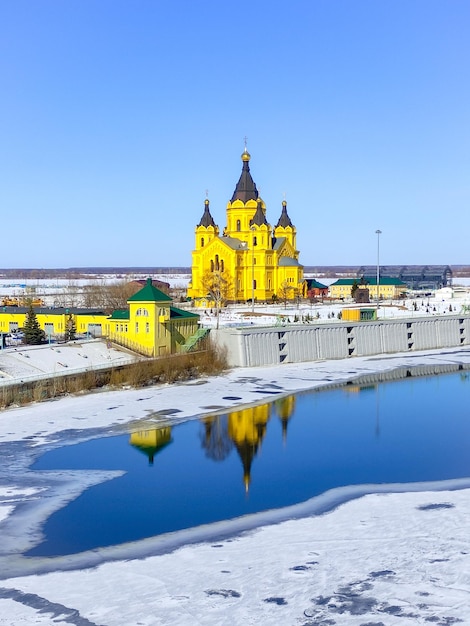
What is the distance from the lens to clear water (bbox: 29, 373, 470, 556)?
1489 cm

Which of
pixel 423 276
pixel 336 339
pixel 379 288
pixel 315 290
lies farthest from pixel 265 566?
pixel 423 276

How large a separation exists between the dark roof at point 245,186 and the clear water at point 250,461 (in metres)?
40.5

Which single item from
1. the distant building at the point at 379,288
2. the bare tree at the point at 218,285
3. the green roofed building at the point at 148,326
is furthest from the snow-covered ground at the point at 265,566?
the distant building at the point at 379,288

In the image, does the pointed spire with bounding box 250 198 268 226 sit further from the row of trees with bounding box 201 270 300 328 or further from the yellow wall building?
the yellow wall building

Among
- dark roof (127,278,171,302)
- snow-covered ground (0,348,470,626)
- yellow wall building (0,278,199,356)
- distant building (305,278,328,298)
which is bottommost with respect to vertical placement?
snow-covered ground (0,348,470,626)

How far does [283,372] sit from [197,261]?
32898 millimetres

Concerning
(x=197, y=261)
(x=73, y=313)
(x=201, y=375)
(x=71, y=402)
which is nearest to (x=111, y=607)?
(x=71, y=402)

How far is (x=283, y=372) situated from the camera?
33938mm

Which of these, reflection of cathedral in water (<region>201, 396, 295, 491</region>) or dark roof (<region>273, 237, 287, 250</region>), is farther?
dark roof (<region>273, 237, 287, 250</region>)

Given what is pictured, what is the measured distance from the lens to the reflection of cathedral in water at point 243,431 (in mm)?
19984

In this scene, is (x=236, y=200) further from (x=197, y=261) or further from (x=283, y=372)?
(x=283, y=372)

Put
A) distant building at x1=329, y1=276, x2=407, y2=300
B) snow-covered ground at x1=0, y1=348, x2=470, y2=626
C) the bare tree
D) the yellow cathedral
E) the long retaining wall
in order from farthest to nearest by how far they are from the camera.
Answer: distant building at x1=329, y1=276, x2=407, y2=300 < the yellow cathedral < the bare tree < the long retaining wall < snow-covered ground at x1=0, y1=348, x2=470, y2=626

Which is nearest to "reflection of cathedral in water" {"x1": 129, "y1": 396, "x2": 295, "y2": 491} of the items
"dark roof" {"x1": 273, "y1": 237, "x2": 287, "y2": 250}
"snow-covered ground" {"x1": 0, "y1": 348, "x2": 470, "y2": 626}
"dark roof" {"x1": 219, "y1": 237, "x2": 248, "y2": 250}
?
"snow-covered ground" {"x1": 0, "y1": 348, "x2": 470, "y2": 626}

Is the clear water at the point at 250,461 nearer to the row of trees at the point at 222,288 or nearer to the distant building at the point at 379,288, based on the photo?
the row of trees at the point at 222,288
